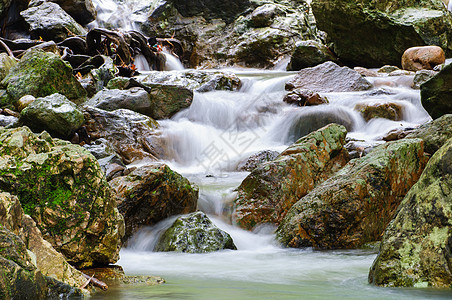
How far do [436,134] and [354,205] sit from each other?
153 cm

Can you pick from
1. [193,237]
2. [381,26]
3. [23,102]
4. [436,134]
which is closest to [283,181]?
[193,237]

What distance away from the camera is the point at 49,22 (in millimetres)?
15578

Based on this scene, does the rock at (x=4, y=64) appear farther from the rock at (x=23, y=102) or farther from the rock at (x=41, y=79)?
the rock at (x=23, y=102)

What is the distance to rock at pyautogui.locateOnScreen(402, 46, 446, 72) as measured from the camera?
1238 cm

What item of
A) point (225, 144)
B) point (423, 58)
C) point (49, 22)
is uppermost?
point (49, 22)

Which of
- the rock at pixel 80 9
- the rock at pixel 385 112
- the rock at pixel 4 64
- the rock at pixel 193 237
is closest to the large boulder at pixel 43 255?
the rock at pixel 193 237

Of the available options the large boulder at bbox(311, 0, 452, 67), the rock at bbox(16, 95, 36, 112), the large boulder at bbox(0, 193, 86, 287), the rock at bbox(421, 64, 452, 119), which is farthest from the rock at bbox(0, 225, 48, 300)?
the large boulder at bbox(311, 0, 452, 67)

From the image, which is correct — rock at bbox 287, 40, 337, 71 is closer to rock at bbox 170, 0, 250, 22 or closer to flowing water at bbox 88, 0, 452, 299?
flowing water at bbox 88, 0, 452, 299

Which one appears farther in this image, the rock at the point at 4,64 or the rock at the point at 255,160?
the rock at the point at 4,64

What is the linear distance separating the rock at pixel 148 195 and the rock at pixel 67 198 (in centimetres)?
174

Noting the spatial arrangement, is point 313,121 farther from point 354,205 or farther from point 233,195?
point 354,205

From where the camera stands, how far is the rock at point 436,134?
507 centimetres

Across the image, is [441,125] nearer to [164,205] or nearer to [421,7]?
[164,205]

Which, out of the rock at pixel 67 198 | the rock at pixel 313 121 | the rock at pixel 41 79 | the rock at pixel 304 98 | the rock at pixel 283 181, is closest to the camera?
the rock at pixel 67 198
